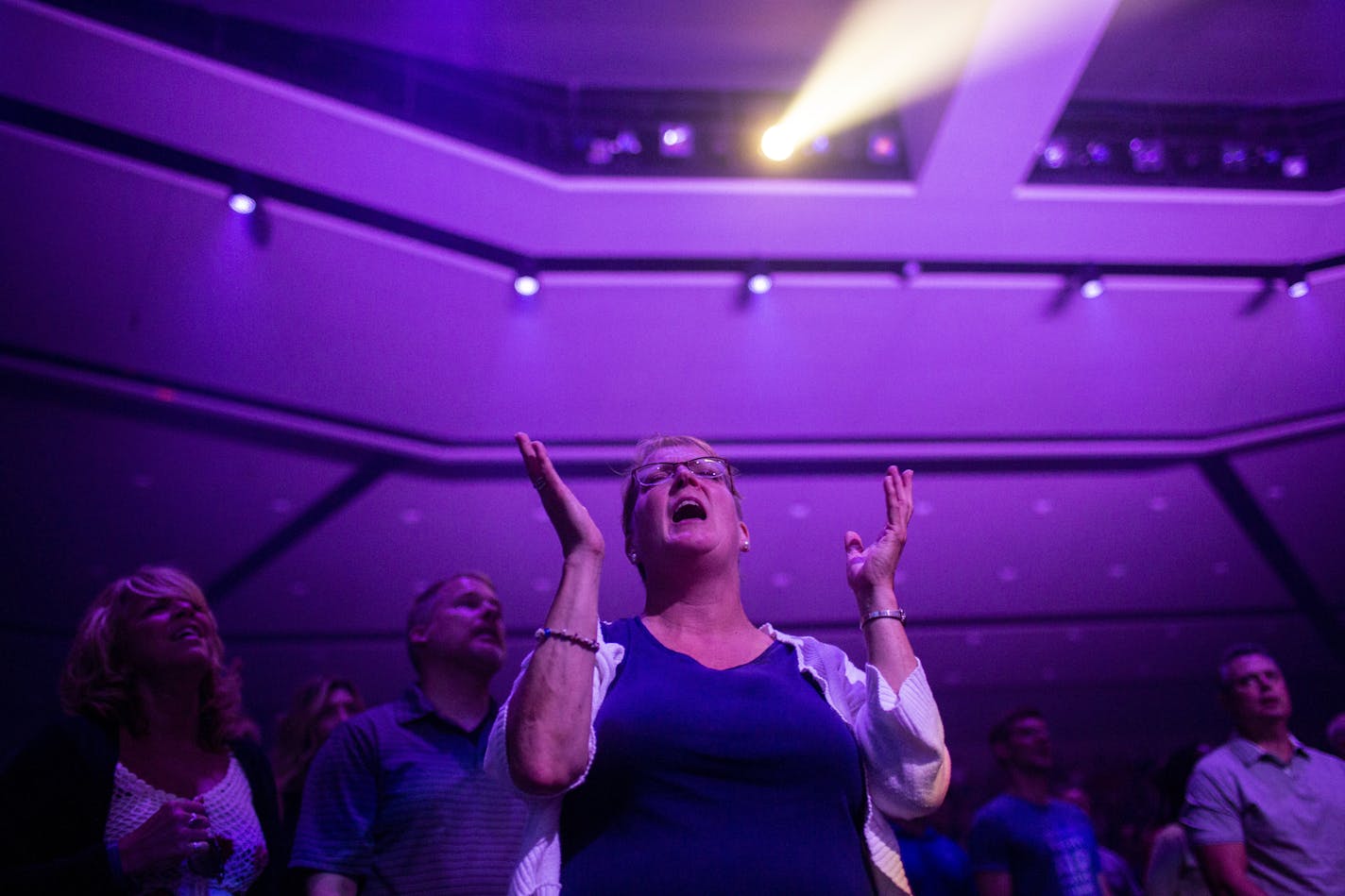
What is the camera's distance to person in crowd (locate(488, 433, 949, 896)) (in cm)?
105

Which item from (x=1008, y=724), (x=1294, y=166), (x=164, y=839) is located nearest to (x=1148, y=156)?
(x=1294, y=166)

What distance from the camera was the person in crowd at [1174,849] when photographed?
2.74 metres

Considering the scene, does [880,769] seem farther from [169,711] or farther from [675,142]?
[675,142]

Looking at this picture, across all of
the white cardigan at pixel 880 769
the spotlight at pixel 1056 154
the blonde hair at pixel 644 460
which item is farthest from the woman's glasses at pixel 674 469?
the spotlight at pixel 1056 154

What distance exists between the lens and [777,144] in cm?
380

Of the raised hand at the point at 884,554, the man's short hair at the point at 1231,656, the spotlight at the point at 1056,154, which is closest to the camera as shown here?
the raised hand at the point at 884,554

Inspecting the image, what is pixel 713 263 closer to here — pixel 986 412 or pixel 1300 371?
pixel 986 412

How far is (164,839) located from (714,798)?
925 mm

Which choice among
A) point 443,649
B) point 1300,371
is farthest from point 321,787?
point 1300,371

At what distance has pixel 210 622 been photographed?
6.26ft

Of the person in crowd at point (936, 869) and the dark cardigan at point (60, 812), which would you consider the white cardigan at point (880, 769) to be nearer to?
the dark cardigan at point (60, 812)

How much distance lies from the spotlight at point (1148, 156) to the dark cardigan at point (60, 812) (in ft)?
13.2

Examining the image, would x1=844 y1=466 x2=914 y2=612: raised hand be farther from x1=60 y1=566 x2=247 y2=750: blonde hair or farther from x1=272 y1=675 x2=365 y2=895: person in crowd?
x1=272 y1=675 x2=365 y2=895: person in crowd

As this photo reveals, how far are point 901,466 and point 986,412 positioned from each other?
0.56m
